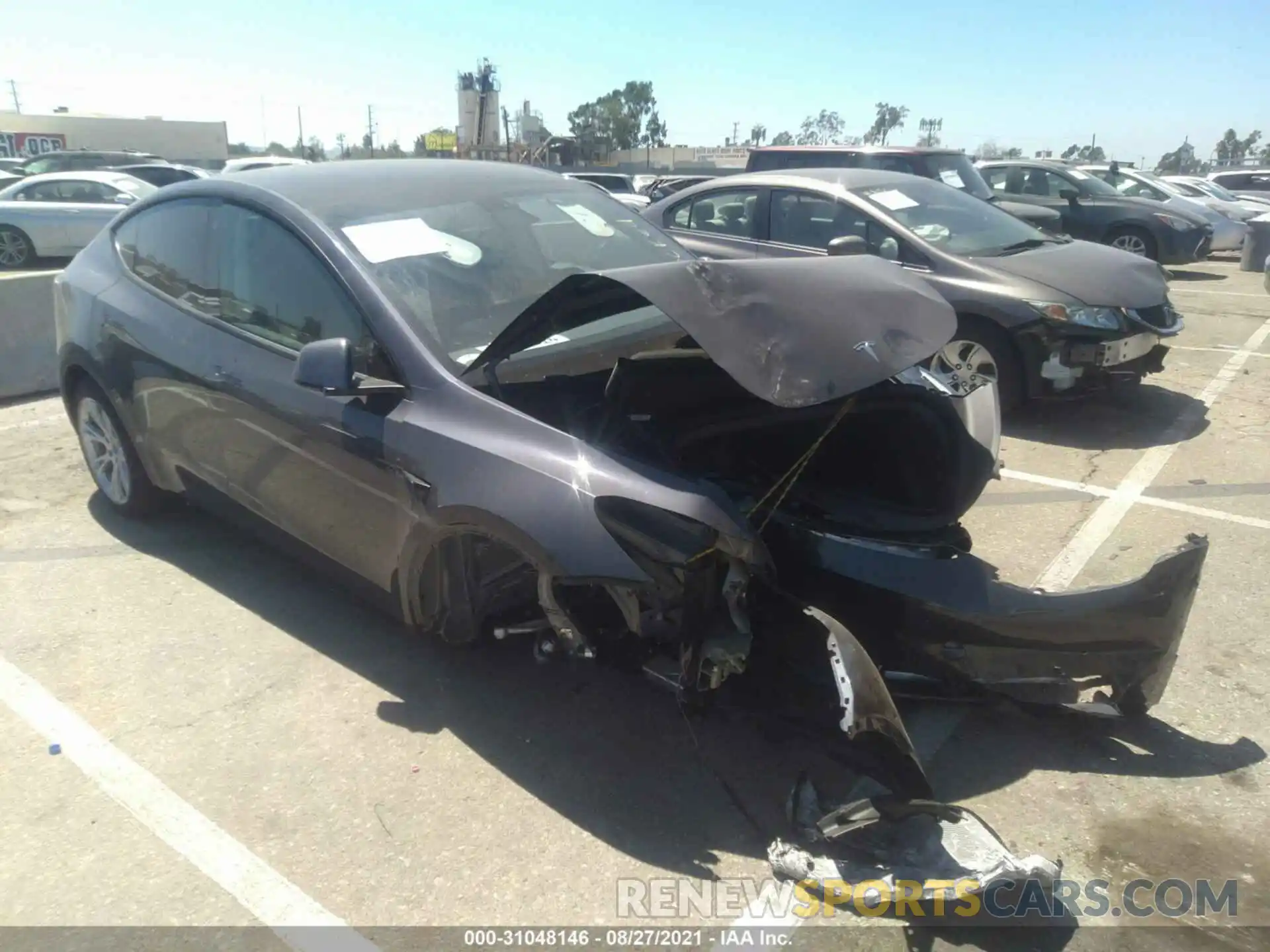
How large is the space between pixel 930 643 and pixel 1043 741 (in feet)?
2.01

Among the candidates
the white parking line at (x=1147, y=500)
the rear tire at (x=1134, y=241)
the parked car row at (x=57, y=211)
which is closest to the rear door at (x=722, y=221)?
the white parking line at (x=1147, y=500)

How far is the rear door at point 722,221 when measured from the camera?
24.2 feet

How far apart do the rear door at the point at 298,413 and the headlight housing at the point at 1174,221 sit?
1376cm

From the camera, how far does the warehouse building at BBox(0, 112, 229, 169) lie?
53375 millimetres

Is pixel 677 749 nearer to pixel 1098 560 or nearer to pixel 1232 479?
pixel 1098 560

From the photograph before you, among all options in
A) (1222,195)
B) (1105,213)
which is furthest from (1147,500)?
(1222,195)

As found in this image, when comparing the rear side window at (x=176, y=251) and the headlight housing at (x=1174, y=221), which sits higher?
the headlight housing at (x=1174, y=221)

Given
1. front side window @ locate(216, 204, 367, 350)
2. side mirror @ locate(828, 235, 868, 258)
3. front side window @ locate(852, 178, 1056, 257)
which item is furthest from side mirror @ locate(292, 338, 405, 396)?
front side window @ locate(852, 178, 1056, 257)

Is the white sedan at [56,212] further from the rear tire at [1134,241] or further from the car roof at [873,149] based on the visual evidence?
the rear tire at [1134,241]

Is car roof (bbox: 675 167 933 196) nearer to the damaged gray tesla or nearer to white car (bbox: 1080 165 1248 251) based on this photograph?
the damaged gray tesla

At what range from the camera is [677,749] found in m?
3.04

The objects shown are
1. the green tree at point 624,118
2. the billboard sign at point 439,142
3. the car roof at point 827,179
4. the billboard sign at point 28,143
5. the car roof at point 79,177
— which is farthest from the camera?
the green tree at point 624,118

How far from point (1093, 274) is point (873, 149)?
4287mm

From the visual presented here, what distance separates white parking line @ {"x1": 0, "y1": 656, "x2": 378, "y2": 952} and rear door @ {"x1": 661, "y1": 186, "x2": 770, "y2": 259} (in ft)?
17.3
